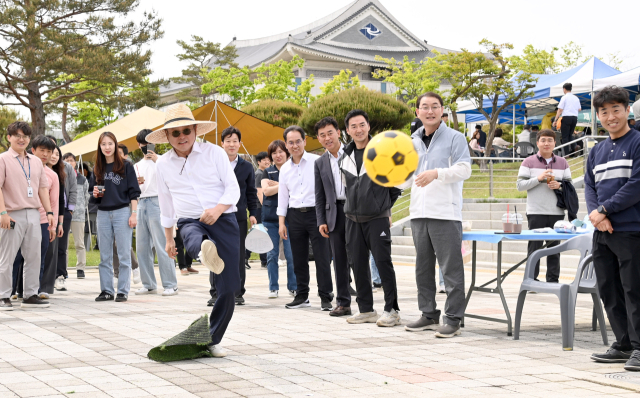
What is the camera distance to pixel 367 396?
410 centimetres

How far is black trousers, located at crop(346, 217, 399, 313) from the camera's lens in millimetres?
6711

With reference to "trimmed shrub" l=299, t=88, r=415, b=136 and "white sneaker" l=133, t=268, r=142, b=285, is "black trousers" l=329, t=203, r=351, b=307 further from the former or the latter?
"trimmed shrub" l=299, t=88, r=415, b=136

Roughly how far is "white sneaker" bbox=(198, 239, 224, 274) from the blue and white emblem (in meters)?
48.0

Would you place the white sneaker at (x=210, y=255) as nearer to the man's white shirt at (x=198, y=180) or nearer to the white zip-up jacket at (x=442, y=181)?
the man's white shirt at (x=198, y=180)

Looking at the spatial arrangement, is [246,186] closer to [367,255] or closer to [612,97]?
[367,255]

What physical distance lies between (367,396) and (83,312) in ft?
15.2

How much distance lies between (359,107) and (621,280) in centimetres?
1957

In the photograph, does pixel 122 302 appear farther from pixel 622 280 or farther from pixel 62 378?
pixel 622 280

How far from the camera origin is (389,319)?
6.72m

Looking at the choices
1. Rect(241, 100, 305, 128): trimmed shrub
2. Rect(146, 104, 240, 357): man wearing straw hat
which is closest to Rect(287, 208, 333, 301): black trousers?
Rect(146, 104, 240, 357): man wearing straw hat

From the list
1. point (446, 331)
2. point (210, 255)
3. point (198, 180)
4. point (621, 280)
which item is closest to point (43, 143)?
point (198, 180)

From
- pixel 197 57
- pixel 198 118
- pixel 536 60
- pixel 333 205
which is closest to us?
pixel 333 205

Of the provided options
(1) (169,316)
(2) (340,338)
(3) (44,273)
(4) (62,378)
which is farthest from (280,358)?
(3) (44,273)

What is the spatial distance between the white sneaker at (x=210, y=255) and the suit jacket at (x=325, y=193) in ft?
8.40
